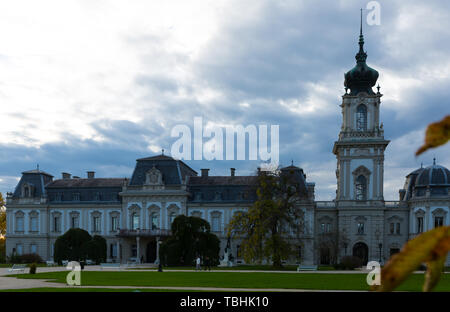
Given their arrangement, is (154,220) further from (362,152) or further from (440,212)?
(440,212)

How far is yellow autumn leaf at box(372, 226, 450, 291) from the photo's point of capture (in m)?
1.79

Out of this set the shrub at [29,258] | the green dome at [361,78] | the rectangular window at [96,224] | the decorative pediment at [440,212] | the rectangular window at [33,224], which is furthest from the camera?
the rectangular window at [33,224]

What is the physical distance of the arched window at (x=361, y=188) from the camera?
59.3m

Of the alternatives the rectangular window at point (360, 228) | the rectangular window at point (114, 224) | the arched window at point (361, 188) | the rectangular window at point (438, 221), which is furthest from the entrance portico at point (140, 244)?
the rectangular window at point (438, 221)

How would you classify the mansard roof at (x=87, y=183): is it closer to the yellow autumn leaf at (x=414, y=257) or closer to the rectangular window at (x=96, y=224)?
the rectangular window at (x=96, y=224)

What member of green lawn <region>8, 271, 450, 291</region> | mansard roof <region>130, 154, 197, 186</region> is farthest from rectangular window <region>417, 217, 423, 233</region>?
green lawn <region>8, 271, 450, 291</region>

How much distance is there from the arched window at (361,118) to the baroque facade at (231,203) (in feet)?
0.41
